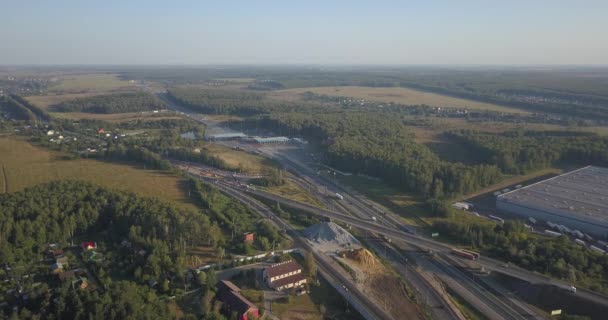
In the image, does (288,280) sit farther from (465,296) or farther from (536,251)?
(536,251)

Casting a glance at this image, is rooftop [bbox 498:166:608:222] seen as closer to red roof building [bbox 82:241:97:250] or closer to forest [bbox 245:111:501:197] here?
Answer: forest [bbox 245:111:501:197]

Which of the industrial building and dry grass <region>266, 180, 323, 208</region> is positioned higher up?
the industrial building

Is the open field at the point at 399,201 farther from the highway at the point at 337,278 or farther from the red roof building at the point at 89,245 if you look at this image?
the red roof building at the point at 89,245

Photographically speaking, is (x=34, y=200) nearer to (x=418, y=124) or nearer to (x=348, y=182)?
(x=348, y=182)

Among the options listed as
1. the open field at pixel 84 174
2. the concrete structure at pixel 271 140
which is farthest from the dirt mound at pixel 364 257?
the concrete structure at pixel 271 140

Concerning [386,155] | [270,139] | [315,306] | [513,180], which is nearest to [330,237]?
[315,306]

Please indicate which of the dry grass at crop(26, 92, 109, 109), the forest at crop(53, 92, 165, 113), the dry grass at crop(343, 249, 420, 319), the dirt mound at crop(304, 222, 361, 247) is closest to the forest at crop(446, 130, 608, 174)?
the dirt mound at crop(304, 222, 361, 247)

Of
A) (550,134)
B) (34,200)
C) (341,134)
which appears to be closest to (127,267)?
(34,200)
